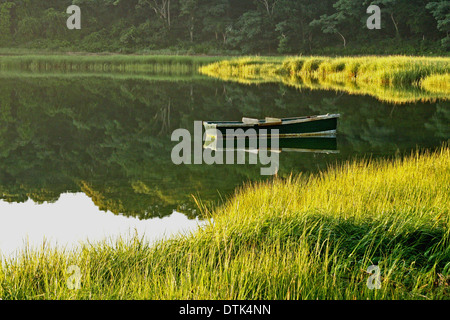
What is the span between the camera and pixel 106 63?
4262 centimetres

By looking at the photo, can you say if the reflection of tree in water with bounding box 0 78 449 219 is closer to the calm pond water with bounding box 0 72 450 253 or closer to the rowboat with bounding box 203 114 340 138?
the calm pond water with bounding box 0 72 450 253

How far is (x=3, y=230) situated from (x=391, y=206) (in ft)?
12.9

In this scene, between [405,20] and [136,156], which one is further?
[405,20]

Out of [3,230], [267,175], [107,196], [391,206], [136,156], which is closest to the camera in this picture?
[391,206]

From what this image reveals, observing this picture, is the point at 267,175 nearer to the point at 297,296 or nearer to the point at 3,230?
the point at 3,230

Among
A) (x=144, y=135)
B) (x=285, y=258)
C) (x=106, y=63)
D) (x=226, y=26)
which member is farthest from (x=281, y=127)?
(x=226, y=26)

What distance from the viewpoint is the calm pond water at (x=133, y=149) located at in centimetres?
650

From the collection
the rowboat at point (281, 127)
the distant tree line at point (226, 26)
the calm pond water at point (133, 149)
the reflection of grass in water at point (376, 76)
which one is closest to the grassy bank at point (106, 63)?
the reflection of grass in water at point (376, 76)

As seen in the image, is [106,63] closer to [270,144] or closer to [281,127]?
[281,127]

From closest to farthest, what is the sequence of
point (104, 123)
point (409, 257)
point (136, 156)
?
point (409, 257)
point (136, 156)
point (104, 123)

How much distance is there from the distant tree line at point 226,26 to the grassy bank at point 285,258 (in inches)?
1547

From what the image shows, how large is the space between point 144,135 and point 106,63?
1221 inches
